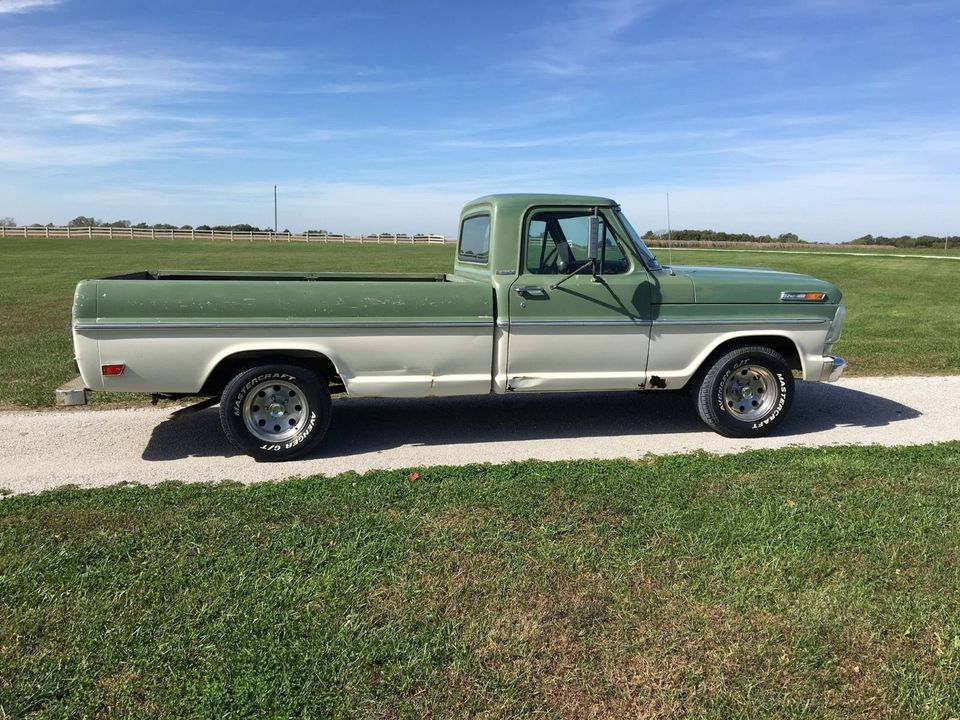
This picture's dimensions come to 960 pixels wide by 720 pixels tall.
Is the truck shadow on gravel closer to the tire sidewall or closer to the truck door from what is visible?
the tire sidewall

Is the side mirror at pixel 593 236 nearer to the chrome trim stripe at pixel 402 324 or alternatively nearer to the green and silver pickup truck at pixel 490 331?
the green and silver pickup truck at pixel 490 331

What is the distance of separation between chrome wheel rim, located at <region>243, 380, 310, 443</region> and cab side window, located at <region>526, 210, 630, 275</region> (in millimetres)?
2019

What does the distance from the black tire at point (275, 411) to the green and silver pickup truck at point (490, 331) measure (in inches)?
0.4

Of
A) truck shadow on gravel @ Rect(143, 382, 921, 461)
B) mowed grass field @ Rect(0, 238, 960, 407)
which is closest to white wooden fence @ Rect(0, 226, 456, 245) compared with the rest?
mowed grass field @ Rect(0, 238, 960, 407)

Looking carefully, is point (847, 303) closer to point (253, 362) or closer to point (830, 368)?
point (830, 368)

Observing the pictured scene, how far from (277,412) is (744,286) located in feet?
12.6

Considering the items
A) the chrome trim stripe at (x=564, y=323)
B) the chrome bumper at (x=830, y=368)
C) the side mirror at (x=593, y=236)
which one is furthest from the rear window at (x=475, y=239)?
the chrome bumper at (x=830, y=368)

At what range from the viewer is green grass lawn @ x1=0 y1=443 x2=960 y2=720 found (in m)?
2.85

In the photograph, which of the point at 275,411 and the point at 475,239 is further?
the point at 475,239

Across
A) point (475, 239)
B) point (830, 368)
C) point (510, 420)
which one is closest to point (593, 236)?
point (475, 239)

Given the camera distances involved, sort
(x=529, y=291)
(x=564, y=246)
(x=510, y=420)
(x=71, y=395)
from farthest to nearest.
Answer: (x=510, y=420), (x=564, y=246), (x=529, y=291), (x=71, y=395)

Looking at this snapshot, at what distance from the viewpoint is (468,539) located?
4.08 m

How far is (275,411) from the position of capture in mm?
5668

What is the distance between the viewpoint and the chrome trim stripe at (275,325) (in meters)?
5.18
